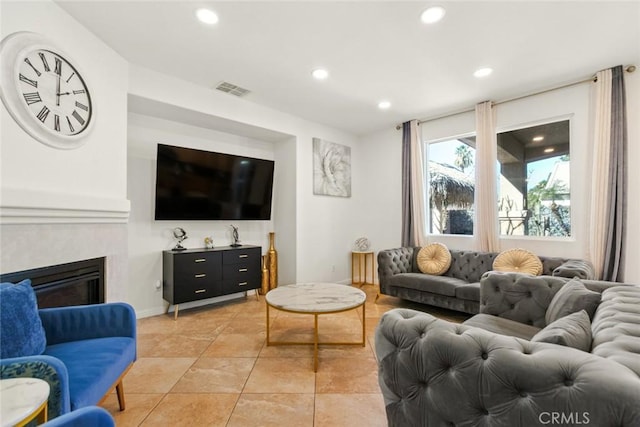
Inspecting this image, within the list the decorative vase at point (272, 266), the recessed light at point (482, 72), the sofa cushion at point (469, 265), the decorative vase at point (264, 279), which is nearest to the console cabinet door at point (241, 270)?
the decorative vase at point (264, 279)

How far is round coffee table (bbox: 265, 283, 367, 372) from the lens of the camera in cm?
234

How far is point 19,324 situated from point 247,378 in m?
1.38

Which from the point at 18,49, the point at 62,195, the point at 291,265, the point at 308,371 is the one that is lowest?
the point at 308,371

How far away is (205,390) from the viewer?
6.47 ft

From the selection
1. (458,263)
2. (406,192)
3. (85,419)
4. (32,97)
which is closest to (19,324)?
(85,419)

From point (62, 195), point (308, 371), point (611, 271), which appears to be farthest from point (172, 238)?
point (611, 271)

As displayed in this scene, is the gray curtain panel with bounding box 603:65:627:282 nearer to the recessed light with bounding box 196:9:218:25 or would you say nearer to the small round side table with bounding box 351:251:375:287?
the small round side table with bounding box 351:251:375:287

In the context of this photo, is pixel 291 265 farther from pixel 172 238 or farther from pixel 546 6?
pixel 546 6

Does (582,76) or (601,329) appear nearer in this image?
(601,329)

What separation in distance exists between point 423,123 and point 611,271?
3.03 metres

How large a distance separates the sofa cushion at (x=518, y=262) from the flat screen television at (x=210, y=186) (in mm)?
3252

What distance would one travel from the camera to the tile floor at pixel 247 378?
5.63 ft

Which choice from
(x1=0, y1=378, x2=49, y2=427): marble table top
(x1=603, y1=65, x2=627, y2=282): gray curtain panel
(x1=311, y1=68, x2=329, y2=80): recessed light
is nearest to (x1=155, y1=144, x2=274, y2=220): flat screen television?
(x1=311, y1=68, x2=329, y2=80): recessed light

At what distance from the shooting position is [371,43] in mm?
2541
